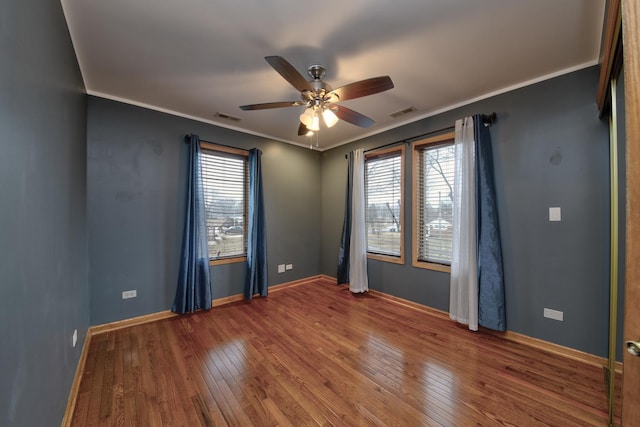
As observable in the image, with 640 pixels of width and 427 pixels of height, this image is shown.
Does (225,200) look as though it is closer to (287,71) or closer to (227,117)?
(227,117)

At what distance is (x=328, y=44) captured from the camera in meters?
Answer: 1.90

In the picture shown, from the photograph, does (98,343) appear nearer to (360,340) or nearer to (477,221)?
(360,340)

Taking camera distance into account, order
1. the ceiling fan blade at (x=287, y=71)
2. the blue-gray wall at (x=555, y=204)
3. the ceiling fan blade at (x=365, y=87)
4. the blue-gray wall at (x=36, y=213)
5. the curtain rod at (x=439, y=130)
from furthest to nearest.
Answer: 1. the curtain rod at (x=439, y=130)
2. the blue-gray wall at (x=555, y=204)
3. the ceiling fan blade at (x=365, y=87)
4. the ceiling fan blade at (x=287, y=71)
5. the blue-gray wall at (x=36, y=213)

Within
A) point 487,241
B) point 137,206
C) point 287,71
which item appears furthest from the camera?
point 137,206

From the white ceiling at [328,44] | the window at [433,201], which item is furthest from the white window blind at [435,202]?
the white ceiling at [328,44]

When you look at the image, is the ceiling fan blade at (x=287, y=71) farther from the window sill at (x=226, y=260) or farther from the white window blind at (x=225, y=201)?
the window sill at (x=226, y=260)

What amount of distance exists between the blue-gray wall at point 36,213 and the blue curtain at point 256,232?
2.04 metres

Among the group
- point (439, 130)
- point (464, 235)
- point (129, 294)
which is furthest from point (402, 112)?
point (129, 294)

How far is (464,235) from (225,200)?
3192mm

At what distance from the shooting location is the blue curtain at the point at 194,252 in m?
3.11

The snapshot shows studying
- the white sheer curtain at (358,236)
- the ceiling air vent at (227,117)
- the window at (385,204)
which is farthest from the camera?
the white sheer curtain at (358,236)

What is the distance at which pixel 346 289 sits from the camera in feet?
13.6

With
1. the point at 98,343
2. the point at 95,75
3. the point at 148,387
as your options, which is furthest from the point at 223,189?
the point at 148,387

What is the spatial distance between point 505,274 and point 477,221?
603 millimetres
